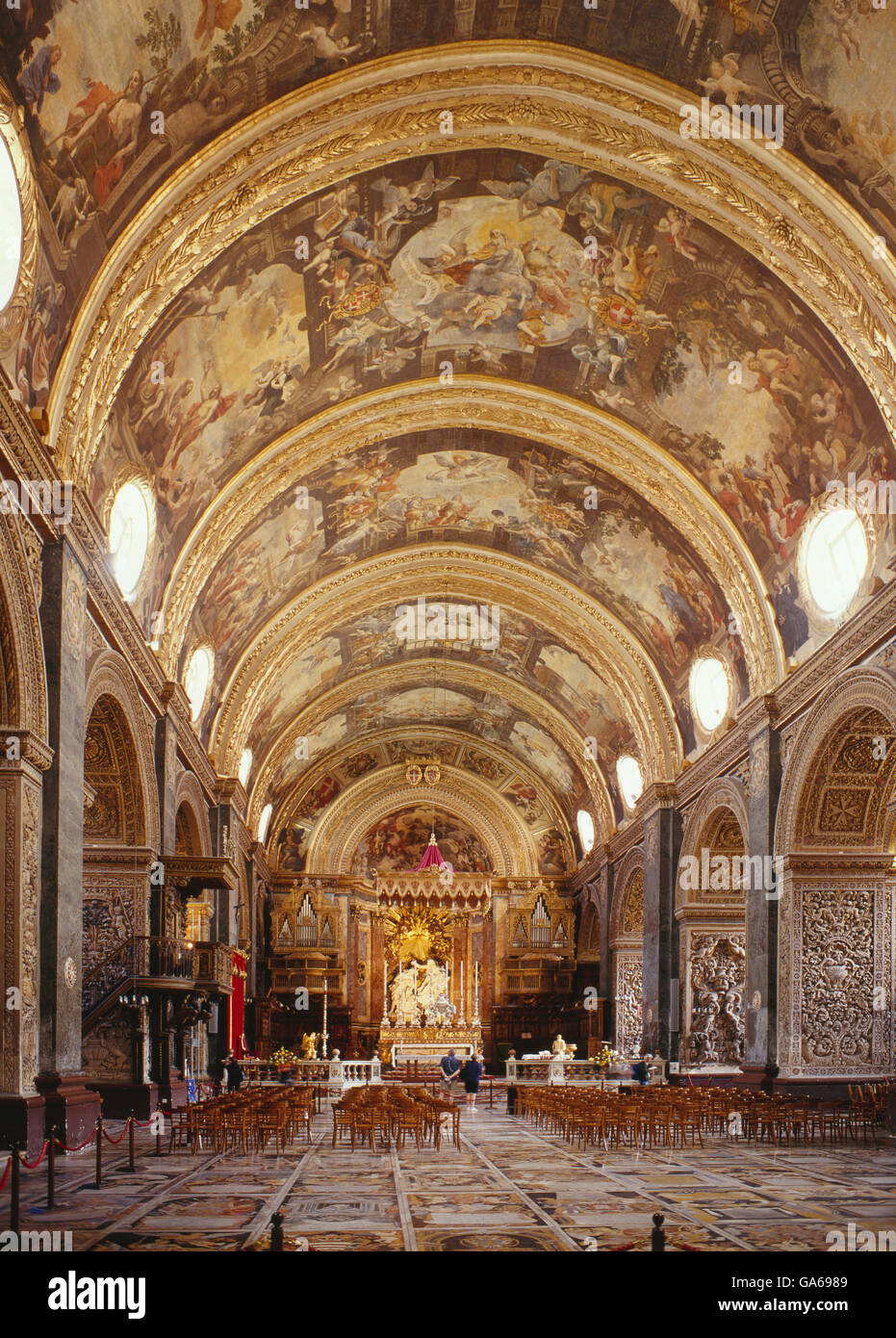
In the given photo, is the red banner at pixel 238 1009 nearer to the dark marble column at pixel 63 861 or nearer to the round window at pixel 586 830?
the round window at pixel 586 830

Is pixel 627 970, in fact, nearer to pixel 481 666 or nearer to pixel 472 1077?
pixel 472 1077

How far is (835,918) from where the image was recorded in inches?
837

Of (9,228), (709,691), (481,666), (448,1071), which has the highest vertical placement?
(9,228)

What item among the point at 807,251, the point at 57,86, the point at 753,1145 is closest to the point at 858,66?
the point at 807,251

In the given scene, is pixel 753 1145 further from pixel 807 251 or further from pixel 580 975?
pixel 580 975

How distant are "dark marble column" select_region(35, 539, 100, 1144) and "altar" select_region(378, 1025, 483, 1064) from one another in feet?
79.2

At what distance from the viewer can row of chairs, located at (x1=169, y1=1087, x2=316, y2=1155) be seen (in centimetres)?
1587

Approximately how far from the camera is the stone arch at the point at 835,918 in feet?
68.4

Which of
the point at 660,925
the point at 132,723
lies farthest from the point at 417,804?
the point at 132,723

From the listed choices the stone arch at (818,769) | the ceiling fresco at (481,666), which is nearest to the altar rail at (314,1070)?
the ceiling fresco at (481,666)

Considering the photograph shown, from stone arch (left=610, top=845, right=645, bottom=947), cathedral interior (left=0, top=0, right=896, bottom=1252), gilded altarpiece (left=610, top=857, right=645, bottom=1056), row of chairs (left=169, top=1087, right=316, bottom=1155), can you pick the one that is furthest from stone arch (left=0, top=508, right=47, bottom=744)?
gilded altarpiece (left=610, top=857, right=645, bottom=1056)

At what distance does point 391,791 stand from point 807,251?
31387 mm

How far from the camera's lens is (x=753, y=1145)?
18.0 meters

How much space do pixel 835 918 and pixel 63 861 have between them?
13.0 metres
